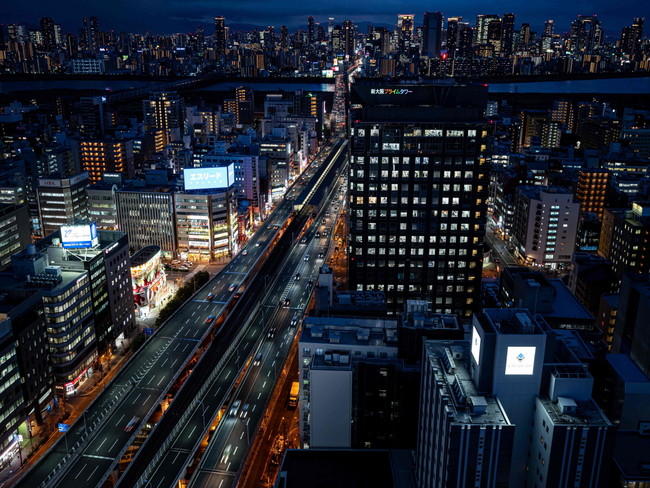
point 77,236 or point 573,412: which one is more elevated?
point 573,412

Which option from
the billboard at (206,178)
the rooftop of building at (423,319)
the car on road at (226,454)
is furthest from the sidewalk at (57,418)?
the billboard at (206,178)

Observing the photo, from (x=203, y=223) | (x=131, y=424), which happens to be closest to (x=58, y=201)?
(x=203, y=223)

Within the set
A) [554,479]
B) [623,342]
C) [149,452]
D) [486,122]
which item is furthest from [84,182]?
[554,479]

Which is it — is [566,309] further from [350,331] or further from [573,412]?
[573,412]

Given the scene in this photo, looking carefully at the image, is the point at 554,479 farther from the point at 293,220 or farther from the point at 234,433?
the point at 293,220

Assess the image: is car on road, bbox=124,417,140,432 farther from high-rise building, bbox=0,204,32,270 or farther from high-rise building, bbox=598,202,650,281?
high-rise building, bbox=598,202,650,281

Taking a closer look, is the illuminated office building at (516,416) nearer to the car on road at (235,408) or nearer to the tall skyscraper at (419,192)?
the car on road at (235,408)
